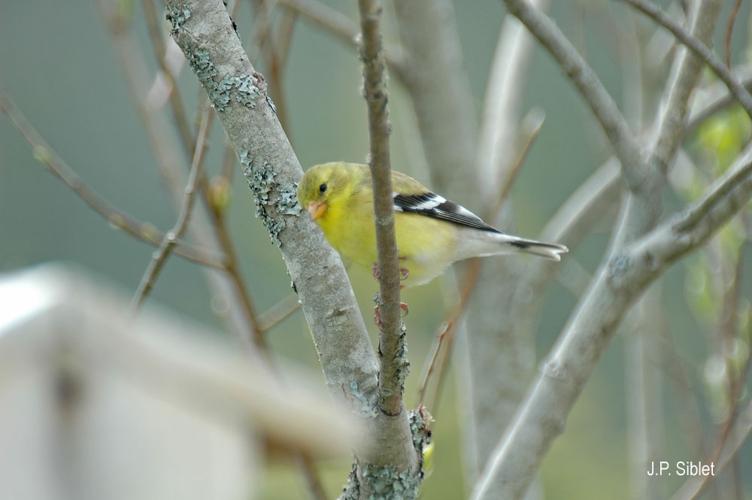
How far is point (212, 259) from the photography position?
302 cm

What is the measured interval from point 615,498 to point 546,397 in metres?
9.76

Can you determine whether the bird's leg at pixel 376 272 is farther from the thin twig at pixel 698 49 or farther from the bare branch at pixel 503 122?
the bare branch at pixel 503 122

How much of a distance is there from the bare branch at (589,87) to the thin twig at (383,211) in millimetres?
832

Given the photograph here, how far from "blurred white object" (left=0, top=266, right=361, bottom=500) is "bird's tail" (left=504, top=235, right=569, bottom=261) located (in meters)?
2.42

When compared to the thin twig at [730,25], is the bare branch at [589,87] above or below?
below

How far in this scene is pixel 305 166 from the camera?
45.6ft

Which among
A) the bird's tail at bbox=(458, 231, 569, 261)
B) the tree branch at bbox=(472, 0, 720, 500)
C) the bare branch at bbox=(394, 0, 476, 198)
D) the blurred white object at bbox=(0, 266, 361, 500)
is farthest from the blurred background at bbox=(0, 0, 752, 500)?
the blurred white object at bbox=(0, 266, 361, 500)

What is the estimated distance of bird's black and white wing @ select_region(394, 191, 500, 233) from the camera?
12.5 ft

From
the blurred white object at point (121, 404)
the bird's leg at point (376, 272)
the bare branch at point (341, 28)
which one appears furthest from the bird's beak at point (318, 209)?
the blurred white object at point (121, 404)

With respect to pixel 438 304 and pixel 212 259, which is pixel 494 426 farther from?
pixel 438 304

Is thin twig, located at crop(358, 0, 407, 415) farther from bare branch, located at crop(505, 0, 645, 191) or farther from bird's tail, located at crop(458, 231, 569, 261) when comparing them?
bird's tail, located at crop(458, 231, 569, 261)

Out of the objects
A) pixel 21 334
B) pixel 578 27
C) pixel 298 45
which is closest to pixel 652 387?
pixel 578 27

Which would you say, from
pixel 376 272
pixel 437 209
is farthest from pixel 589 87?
pixel 437 209

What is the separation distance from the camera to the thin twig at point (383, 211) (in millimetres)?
1572
